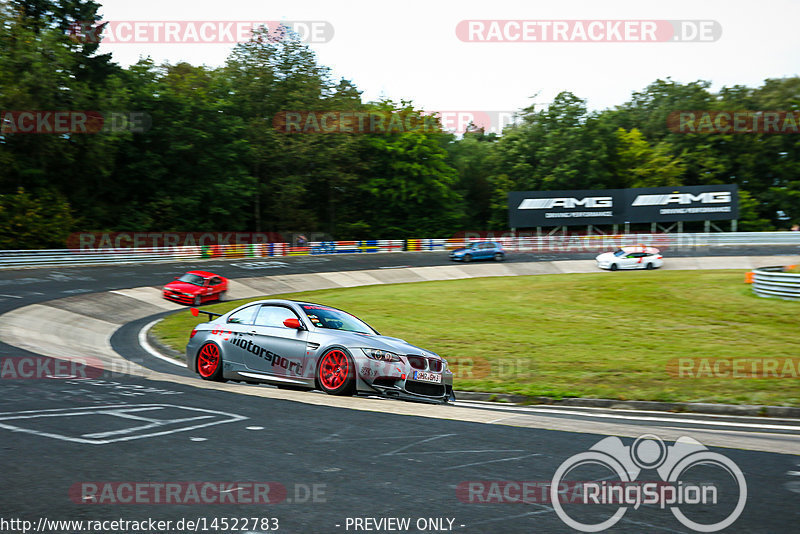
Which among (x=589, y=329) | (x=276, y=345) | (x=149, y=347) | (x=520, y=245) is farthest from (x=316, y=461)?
(x=520, y=245)

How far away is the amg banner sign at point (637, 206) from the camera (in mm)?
56906

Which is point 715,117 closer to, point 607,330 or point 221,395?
point 607,330

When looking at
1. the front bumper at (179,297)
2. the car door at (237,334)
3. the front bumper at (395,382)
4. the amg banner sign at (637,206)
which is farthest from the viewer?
the amg banner sign at (637,206)

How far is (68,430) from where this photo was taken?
6.71 metres

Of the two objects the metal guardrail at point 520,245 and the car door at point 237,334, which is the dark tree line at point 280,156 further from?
the car door at point 237,334

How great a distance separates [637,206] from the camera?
56969 millimetres

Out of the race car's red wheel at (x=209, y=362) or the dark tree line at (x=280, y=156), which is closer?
the race car's red wheel at (x=209, y=362)

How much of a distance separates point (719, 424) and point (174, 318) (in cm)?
1903

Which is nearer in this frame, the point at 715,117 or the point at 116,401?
the point at 116,401

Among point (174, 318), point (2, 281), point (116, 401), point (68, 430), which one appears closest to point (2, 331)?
point (174, 318)

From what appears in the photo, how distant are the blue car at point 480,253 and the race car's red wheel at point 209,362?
34.7 metres

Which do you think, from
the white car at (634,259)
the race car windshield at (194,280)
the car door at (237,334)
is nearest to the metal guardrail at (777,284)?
the white car at (634,259)

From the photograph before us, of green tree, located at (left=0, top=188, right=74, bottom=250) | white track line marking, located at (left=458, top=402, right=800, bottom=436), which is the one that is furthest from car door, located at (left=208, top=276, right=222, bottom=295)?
green tree, located at (left=0, top=188, right=74, bottom=250)

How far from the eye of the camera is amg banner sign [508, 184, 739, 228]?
56.9 meters
